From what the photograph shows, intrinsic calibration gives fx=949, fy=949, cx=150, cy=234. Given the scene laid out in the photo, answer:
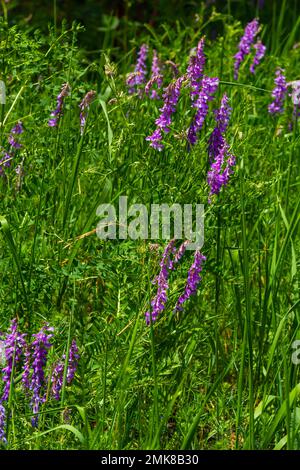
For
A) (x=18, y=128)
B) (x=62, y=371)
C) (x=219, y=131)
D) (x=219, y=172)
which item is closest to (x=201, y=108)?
(x=219, y=131)

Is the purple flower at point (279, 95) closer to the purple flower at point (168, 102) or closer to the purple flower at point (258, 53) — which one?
the purple flower at point (258, 53)

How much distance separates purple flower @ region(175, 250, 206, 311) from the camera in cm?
244

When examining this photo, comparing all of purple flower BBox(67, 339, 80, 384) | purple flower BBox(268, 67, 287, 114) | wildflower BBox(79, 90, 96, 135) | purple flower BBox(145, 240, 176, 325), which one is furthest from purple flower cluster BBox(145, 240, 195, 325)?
purple flower BBox(268, 67, 287, 114)

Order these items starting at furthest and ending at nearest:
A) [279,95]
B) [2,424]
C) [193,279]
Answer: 1. [279,95]
2. [193,279]
3. [2,424]

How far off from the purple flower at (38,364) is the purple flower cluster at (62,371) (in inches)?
1.2

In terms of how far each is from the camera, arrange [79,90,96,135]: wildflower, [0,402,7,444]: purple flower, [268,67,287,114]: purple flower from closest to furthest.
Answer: [0,402,7,444]: purple flower
[79,90,96,135]: wildflower
[268,67,287,114]: purple flower

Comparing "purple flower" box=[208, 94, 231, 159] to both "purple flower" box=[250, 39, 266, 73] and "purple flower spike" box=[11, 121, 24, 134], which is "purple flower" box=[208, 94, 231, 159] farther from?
"purple flower" box=[250, 39, 266, 73]

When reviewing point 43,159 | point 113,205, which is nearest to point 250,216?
point 113,205

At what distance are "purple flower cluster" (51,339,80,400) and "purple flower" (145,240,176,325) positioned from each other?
202 millimetres

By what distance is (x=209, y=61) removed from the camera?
4086mm

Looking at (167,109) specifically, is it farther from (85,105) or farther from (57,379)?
(57,379)

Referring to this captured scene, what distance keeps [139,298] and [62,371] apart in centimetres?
29

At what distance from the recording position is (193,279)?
8.03 feet
